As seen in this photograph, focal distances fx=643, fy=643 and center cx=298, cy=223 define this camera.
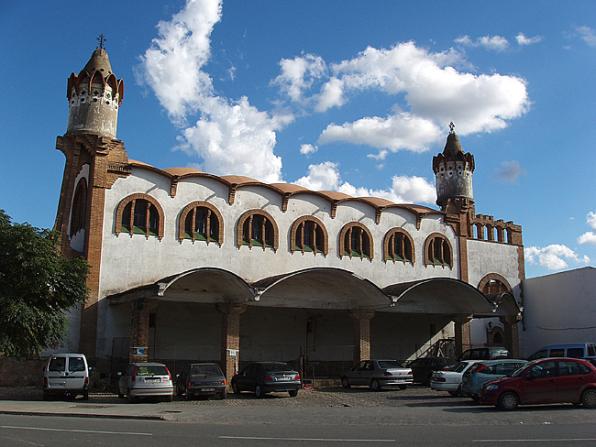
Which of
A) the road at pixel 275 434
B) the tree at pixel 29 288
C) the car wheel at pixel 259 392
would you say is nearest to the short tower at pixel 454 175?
the car wheel at pixel 259 392

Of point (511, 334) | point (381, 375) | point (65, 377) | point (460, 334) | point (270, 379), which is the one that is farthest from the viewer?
point (511, 334)

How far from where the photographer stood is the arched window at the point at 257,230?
31.1m

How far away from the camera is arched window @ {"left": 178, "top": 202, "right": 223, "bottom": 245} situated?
98.0 ft

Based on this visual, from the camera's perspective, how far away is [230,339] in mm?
26531

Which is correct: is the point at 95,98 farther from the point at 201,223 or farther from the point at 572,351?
the point at 572,351

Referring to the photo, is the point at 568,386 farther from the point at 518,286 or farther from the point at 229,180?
the point at 518,286

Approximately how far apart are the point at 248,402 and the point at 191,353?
29.9ft

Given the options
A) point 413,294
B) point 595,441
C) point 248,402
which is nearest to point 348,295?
point 413,294

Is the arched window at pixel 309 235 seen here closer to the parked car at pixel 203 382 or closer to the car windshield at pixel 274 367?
the car windshield at pixel 274 367

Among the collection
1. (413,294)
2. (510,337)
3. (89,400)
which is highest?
(413,294)

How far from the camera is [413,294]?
3231cm

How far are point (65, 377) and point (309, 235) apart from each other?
48.8ft

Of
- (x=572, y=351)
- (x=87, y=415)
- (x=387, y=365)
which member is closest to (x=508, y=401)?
(x=387, y=365)

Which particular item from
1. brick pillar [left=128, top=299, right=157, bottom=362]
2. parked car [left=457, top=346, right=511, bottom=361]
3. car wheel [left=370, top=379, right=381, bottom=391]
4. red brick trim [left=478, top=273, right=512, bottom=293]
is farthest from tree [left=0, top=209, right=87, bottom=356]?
red brick trim [left=478, top=273, right=512, bottom=293]
